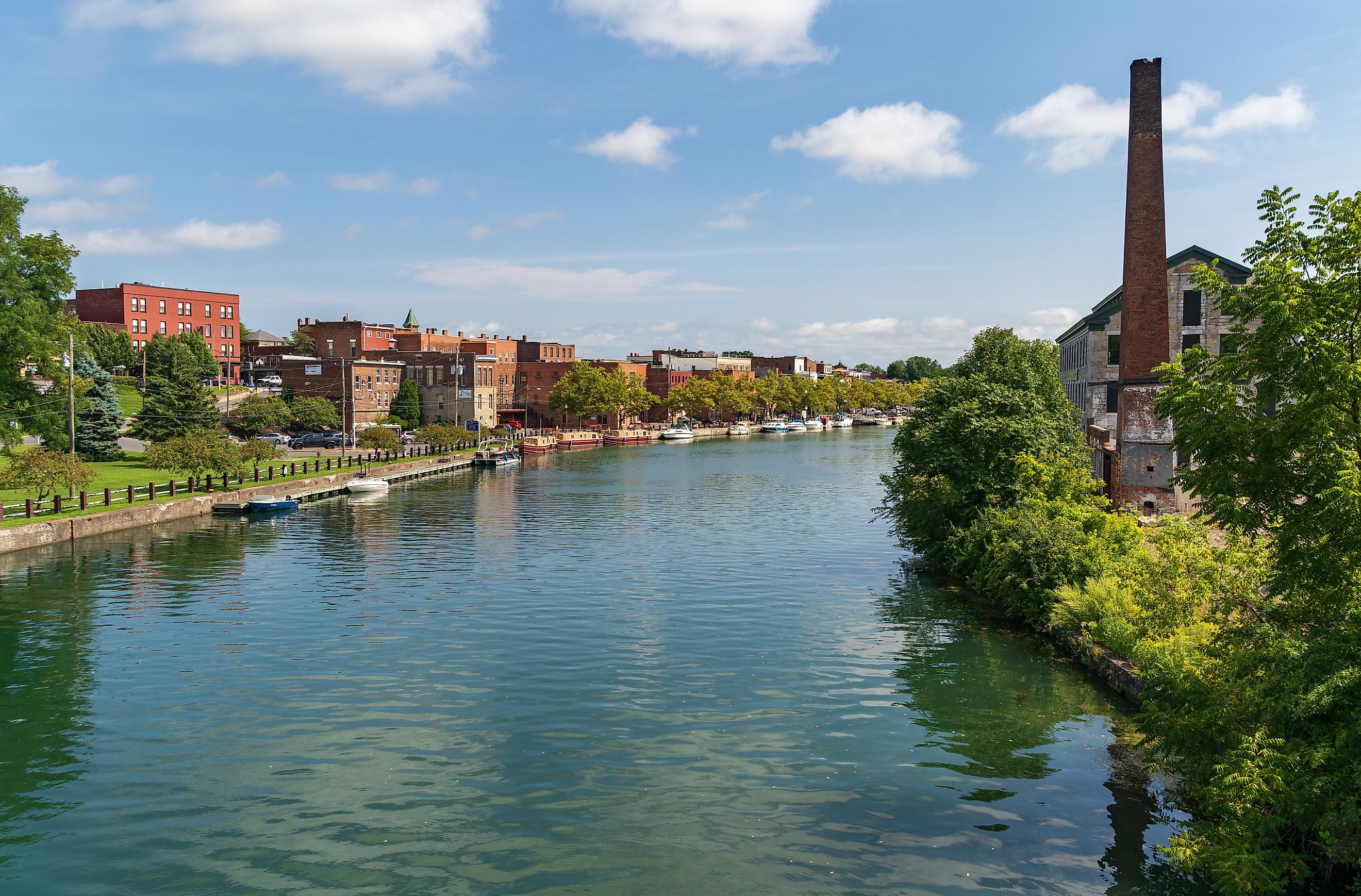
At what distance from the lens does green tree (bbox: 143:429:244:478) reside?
58875 millimetres

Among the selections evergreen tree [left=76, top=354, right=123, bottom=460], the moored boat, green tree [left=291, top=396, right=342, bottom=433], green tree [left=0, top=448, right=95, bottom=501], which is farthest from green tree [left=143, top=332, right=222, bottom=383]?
green tree [left=0, top=448, right=95, bottom=501]

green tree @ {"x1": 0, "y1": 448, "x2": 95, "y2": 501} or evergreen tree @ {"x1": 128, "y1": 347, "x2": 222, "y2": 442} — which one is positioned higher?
evergreen tree @ {"x1": 128, "y1": 347, "x2": 222, "y2": 442}

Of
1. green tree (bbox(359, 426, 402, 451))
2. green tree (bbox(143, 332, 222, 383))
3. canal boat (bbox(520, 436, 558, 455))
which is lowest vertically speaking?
canal boat (bbox(520, 436, 558, 455))

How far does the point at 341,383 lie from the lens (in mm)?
128750

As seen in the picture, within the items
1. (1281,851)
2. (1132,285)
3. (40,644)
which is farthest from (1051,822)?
(1132,285)

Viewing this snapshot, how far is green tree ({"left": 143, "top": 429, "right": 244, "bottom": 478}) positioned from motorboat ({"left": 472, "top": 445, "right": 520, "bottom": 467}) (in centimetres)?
3740

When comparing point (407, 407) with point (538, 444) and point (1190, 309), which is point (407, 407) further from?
point (1190, 309)

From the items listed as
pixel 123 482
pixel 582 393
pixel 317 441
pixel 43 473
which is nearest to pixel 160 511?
pixel 43 473

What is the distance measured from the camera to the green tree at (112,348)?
407 ft

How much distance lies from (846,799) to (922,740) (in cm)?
377

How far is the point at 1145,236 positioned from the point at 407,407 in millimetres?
106810

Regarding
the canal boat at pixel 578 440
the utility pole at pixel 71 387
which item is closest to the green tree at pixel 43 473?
the utility pole at pixel 71 387

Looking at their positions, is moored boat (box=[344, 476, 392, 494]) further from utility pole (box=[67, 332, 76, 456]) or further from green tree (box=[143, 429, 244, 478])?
utility pole (box=[67, 332, 76, 456])

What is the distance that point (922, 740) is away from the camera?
65.2 ft
